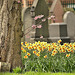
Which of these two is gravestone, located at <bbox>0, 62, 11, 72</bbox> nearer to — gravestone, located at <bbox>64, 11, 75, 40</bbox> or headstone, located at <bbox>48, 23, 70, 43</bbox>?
headstone, located at <bbox>48, 23, 70, 43</bbox>

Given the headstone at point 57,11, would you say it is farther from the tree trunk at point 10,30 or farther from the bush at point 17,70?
the bush at point 17,70

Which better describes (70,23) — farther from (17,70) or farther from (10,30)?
(17,70)

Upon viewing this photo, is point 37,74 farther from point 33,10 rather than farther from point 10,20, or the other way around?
point 33,10

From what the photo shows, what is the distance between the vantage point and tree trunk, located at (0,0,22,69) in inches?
194

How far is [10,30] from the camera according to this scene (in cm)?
494

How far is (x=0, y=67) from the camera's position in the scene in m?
4.29

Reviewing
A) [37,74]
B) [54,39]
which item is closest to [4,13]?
[37,74]

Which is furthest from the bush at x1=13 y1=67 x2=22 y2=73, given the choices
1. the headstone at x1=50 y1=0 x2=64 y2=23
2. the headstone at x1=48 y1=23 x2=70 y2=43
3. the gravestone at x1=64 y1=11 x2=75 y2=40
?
the headstone at x1=50 y1=0 x2=64 y2=23

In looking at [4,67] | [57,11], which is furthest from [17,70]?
[57,11]

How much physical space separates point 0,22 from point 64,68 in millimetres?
2035

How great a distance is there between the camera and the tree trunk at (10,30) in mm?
4918

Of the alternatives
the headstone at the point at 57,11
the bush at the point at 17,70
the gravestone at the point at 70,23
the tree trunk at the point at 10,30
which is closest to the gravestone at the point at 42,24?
the gravestone at the point at 70,23

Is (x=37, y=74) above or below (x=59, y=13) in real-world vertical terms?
below

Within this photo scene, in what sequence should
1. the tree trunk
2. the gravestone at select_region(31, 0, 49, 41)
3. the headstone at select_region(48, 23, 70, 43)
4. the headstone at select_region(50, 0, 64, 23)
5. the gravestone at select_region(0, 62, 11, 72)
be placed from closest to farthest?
the gravestone at select_region(0, 62, 11, 72)
the tree trunk
the gravestone at select_region(31, 0, 49, 41)
the headstone at select_region(48, 23, 70, 43)
the headstone at select_region(50, 0, 64, 23)
